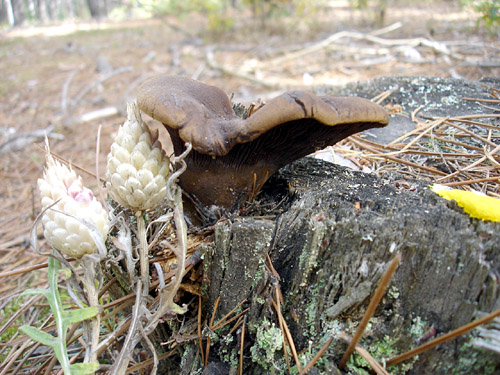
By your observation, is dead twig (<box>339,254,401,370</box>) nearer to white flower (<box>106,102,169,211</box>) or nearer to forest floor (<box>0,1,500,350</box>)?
white flower (<box>106,102,169,211</box>)

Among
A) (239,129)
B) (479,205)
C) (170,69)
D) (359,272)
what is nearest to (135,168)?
(239,129)

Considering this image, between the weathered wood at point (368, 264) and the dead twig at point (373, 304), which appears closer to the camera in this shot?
the dead twig at point (373, 304)

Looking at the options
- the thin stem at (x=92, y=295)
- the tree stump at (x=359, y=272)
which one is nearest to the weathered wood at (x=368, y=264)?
the tree stump at (x=359, y=272)

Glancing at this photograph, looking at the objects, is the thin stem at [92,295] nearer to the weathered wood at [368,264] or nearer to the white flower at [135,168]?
the white flower at [135,168]

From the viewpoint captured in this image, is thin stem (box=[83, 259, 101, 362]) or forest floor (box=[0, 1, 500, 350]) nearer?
thin stem (box=[83, 259, 101, 362])

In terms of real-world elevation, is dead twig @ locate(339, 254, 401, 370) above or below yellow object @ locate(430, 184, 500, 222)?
below

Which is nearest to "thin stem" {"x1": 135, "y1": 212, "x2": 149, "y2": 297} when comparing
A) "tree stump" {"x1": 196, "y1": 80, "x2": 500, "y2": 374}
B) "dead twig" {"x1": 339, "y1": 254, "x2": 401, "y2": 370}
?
"tree stump" {"x1": 196, "y1": 80, "x2": 500, "y2": 374}
